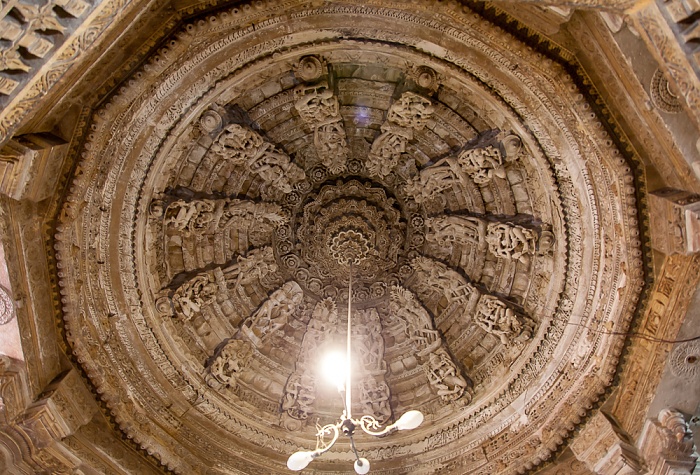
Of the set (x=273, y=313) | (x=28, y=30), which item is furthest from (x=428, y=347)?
(x=28, y=30)

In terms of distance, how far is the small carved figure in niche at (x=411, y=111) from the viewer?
6.98 meters

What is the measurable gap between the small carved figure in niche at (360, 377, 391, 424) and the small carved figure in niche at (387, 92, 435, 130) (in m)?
3.54

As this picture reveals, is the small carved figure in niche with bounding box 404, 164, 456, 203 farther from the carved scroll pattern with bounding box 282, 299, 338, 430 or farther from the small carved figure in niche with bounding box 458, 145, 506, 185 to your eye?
the carved scroll pattern with bounding box 282, 299, 338, 430

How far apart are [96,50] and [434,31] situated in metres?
3.27

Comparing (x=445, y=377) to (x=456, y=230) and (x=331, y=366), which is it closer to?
(x=331, y=366)

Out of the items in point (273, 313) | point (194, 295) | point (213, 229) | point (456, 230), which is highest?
point (456, 230)

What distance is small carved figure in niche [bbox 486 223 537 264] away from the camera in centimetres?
717

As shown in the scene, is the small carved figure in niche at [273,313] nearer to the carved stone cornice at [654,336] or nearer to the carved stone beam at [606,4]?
the carved stone cornice at [654,336]

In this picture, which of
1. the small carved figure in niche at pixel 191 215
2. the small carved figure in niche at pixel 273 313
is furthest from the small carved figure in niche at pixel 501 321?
the small carved figure in niche at pixel 191 215

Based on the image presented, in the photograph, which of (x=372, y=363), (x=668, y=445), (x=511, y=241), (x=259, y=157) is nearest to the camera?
(x=668, y=445)

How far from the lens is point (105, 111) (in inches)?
244

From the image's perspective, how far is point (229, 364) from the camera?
26.1 ft

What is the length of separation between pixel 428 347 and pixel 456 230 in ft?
5.46

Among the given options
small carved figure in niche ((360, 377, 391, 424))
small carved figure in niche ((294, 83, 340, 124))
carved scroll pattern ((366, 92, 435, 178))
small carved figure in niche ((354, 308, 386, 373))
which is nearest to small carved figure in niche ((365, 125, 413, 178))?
carved scroll pattern ((366, 92, 435, 178))
